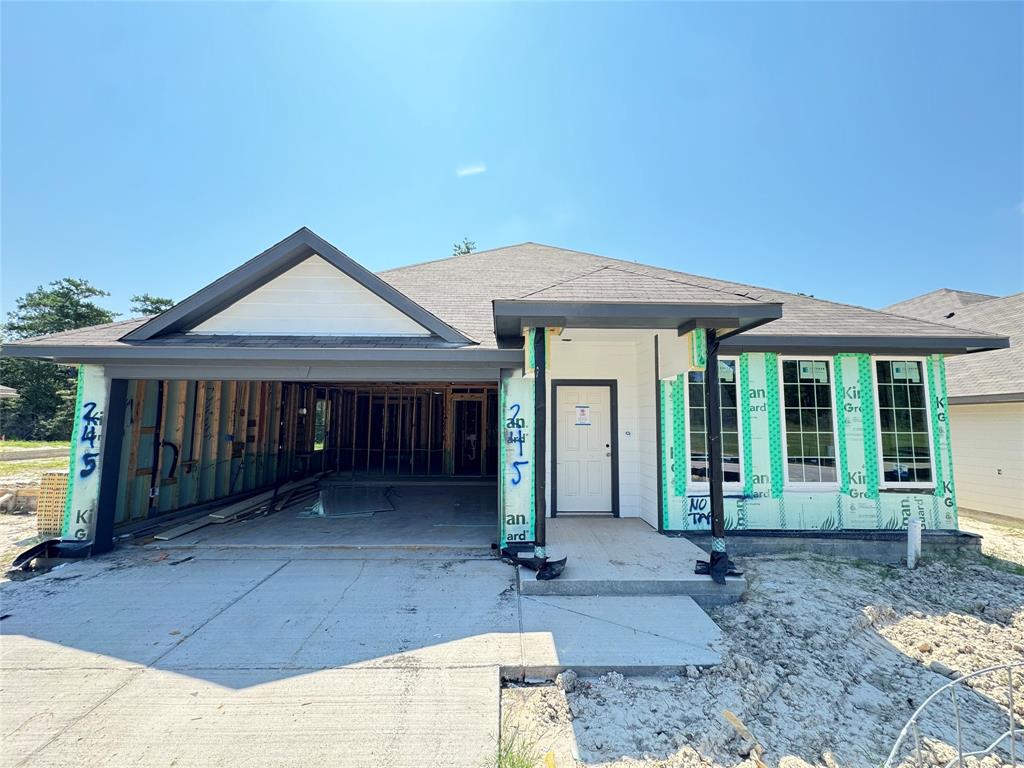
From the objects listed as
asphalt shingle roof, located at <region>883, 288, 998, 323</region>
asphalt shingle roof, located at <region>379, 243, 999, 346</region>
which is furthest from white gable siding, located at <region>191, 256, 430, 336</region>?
asphalt shingle roof, located at <region>883, 288, 998, 323</region>

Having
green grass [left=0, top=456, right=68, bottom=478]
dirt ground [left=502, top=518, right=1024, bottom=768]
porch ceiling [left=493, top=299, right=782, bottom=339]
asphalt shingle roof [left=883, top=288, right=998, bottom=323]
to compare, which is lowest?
dirt ground [left=502, top=518, right=1024, bottom=768]

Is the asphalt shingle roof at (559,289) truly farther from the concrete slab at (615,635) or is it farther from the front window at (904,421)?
the concrete slab at (615,635)

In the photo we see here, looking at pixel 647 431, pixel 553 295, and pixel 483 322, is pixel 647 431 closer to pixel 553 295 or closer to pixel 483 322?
pixel 483 322

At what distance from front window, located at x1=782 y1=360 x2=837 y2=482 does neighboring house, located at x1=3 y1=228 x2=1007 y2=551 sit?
0.10 feet

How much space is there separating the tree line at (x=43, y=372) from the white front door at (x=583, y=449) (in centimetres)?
2761

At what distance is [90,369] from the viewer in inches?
224

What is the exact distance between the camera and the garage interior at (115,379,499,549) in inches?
260

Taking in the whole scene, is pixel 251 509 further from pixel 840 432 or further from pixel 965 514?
pixel 965 514

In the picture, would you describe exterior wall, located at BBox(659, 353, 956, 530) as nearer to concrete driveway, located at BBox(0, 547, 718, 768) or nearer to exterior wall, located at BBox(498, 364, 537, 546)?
exterior wall, located at BBox(498, 364, 537, 546)

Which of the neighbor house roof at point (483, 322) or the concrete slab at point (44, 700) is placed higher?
the neighbor house roof at point (483, 322)

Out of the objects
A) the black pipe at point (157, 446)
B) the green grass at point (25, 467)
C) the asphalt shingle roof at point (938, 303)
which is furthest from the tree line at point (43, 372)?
the asphalt shingle roof at point (938, 303)

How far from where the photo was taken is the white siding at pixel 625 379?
691 cm

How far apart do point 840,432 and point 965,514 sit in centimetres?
578

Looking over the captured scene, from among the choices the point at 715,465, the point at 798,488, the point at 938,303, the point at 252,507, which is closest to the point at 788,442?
the point at 798,488
